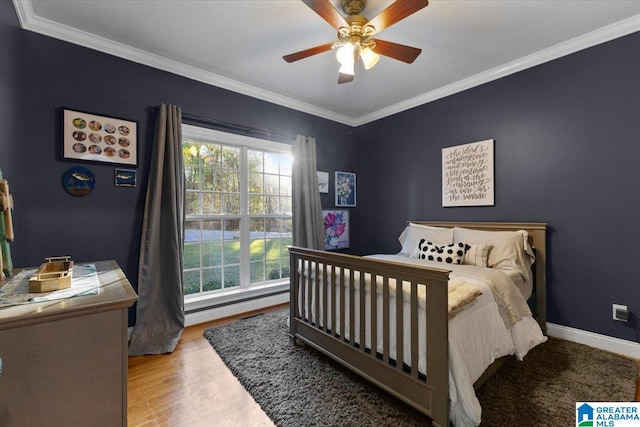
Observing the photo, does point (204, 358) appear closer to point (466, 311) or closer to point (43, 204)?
point (43, 204)

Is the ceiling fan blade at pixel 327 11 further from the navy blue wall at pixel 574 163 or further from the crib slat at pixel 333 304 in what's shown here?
the navy blue wall at pixel 574 163

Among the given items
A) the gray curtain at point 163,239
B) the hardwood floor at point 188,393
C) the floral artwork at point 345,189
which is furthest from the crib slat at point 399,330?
the floral artwork at point 345,189

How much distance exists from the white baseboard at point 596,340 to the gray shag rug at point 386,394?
0.31 ft

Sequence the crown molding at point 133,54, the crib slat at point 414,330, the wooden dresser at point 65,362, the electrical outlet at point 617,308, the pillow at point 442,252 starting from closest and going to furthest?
the wooden dresser at point 65,362 → the crib slat at point 414,330 → the crown molding at point 133,54 → the electrical outlet at point 617,308 → the pillow at point 442,252

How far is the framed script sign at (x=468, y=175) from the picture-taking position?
3031 mm

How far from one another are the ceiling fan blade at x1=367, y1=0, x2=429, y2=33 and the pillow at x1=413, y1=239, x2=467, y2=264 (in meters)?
2.04

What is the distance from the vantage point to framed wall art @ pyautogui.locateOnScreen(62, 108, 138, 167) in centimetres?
228

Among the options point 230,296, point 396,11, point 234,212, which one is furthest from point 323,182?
point 396,11

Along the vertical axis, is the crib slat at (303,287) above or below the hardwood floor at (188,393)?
above

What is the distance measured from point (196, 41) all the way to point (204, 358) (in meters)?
2.67

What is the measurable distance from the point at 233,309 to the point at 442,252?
234 centimetres

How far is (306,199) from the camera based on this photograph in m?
3.60

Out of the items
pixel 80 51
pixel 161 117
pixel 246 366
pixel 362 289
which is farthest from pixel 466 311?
pixel 80 51

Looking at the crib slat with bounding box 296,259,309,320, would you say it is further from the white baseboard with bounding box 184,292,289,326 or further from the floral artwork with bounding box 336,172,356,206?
the floral artwork with bounding box 336,172,356,206
